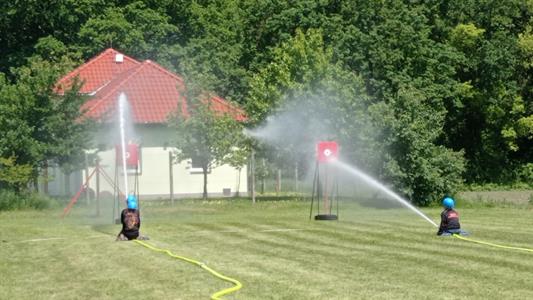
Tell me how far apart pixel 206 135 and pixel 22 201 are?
1036cm

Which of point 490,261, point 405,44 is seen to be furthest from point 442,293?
point 405,44

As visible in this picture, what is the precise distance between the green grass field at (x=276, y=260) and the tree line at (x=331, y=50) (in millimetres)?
18975

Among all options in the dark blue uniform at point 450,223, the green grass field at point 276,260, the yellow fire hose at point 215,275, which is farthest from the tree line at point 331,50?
the yellow fire hose at point 215,275

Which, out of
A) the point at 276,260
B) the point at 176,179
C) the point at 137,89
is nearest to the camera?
the point at 276,260

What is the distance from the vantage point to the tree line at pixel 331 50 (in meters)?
55.7

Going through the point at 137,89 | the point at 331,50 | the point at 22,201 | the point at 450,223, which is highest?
the point at 331,50

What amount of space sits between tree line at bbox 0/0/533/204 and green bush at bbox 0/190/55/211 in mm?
8118

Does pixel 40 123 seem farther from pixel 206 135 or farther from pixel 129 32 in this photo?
pixel 129 32

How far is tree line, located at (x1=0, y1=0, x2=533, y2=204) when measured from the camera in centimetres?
5572

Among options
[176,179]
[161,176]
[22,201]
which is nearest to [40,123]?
[22,201]

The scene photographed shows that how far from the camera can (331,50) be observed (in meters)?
56.1

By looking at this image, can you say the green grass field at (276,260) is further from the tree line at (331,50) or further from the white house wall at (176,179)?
the white house wall at (176,179)

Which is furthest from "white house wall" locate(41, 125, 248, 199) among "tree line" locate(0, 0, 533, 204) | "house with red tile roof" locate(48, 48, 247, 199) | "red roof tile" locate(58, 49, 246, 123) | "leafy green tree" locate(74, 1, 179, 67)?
"leafy green tree" locate(74, 1, 179, 67)

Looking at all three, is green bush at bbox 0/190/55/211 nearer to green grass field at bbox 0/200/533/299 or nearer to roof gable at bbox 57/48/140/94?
green grass field at bbox 0/200/533/299
